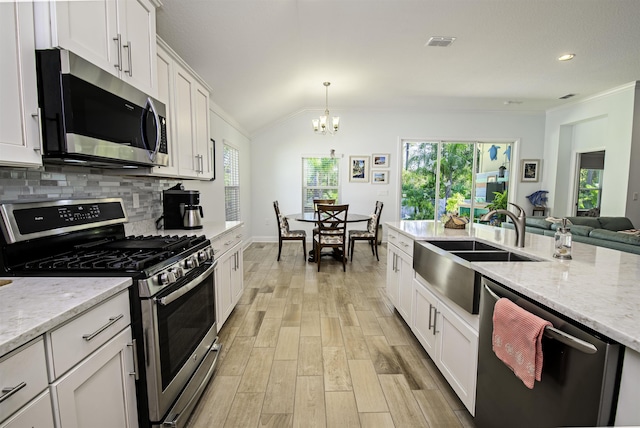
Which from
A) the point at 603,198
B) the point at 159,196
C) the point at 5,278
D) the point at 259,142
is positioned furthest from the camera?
the point at 259,142

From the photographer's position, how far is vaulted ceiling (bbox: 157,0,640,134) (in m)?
2.49

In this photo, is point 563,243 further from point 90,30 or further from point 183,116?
point 183,116

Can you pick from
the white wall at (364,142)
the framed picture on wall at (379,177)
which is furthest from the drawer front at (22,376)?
the framed picture on wall at (379,177)

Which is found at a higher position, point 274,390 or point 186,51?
point 186,51

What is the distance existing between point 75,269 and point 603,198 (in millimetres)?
7248

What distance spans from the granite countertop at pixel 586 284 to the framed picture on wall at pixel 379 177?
14.3ft

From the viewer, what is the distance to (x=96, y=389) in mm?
992

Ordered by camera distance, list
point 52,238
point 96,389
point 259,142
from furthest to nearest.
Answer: point 259,142, point 52,238, point 96,389

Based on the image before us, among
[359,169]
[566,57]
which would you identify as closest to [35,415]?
[566,57]

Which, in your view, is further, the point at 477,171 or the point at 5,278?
the point at 477,171

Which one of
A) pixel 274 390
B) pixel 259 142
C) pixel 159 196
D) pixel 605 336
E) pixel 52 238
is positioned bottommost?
pixel 274 390

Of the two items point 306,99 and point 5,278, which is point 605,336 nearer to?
point 5,278

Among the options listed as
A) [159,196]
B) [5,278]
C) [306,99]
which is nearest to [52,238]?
[5,278]

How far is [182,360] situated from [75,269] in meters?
0.68
